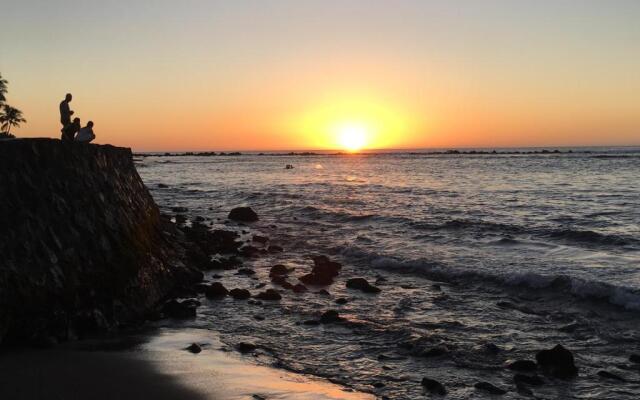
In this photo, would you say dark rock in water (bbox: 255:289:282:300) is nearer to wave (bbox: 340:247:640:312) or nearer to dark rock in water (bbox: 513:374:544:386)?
wave (bbox: 340:247:640:312)

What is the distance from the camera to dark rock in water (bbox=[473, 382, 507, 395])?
27.4 ft

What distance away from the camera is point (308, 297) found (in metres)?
14.8

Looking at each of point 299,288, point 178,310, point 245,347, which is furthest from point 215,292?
point 245,347

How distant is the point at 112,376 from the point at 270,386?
2.57 metres

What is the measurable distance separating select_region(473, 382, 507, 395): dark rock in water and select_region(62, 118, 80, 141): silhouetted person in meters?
15.2

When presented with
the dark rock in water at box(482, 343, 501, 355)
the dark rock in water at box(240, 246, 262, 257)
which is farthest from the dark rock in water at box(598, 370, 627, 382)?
the dark rock in water at box(240, 246, 262, 257)

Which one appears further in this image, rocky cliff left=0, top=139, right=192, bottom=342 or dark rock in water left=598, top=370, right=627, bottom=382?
rocky cliff left=0, top=139, right=192, bottom=342

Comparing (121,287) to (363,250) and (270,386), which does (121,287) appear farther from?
(363,250)

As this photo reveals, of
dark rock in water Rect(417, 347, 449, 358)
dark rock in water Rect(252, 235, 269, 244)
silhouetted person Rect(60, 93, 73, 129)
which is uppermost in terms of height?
silhouetted person Rect(60, 93, 73, 129)

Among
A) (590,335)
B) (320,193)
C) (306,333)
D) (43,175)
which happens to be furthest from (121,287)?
(320,193)

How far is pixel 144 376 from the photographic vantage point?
334 inches

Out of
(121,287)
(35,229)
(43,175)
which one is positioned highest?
(43,175)

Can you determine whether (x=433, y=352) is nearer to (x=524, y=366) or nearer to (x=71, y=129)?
(x=524, y=366)

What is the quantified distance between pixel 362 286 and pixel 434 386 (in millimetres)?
7186
